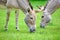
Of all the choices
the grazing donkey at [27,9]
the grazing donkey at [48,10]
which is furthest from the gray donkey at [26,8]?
the grazing donkey at [48,10]

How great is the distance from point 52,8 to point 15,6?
194 centimetres

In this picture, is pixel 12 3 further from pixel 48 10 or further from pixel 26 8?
pixel 48 10

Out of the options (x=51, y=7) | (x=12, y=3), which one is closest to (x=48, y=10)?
(x=51, y=7)

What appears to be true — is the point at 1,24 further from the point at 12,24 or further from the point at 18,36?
the point at 18,36

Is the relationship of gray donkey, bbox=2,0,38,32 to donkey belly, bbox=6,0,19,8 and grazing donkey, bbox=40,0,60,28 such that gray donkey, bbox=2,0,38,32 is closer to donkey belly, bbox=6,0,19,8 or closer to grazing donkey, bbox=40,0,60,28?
donkey belly, bbox=6,0,19,8

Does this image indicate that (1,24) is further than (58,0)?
Yes

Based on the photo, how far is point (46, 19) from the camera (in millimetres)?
13070

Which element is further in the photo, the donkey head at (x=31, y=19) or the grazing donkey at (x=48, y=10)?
the grazing donkey at (x=48, y=10)

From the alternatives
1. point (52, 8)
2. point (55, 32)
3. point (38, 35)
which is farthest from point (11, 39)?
point (52, 8)

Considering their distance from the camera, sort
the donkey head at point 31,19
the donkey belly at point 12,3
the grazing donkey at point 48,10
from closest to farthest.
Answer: the donkey head at point 31,19, the donkey belly at point 12,3, the grazing donkey at point 48,10

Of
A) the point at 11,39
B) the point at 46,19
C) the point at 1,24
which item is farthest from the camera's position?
the point at 1,24

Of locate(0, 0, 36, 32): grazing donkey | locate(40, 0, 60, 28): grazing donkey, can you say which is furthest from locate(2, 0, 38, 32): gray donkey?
locate(40, 0, 60, 28): grazing donkey

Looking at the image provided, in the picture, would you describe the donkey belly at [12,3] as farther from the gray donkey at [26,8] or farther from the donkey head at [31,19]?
the donkey head at [31,19]

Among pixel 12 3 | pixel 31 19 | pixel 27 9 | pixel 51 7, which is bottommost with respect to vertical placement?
pixel 31 19
